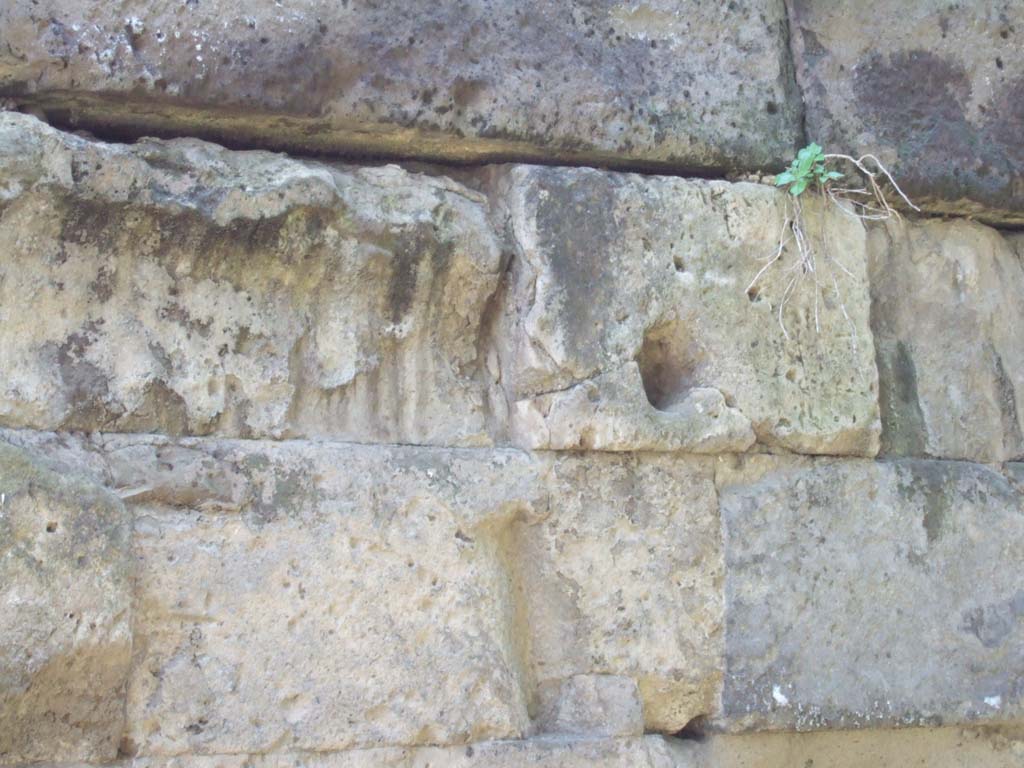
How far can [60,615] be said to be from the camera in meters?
2.65

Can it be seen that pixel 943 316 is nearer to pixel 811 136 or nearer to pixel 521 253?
pixel 811 136

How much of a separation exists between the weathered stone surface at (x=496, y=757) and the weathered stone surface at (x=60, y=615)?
140 millimetres

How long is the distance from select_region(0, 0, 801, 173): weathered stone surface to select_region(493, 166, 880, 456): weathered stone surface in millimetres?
117

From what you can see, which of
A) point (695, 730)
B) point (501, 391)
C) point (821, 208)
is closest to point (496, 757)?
point (695, 730)

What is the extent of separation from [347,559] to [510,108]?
3.47ft

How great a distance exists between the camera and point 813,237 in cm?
348

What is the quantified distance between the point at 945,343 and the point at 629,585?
112 centimetres

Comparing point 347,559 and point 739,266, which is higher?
point 739,266

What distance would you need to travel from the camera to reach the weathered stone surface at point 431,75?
2.91 m

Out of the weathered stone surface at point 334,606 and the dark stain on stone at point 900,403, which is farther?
the dark stain on stone at point 900,403

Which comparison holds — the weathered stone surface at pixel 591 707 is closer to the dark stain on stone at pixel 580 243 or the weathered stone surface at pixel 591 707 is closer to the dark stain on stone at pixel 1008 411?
the dark stain on stone at pixel 580 243

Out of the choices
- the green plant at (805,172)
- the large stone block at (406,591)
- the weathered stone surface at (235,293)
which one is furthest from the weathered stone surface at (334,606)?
the green plant at (805,172)

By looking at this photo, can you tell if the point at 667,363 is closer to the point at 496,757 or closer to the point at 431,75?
the point at 431,75

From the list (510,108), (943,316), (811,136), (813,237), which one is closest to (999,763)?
(943,316)
